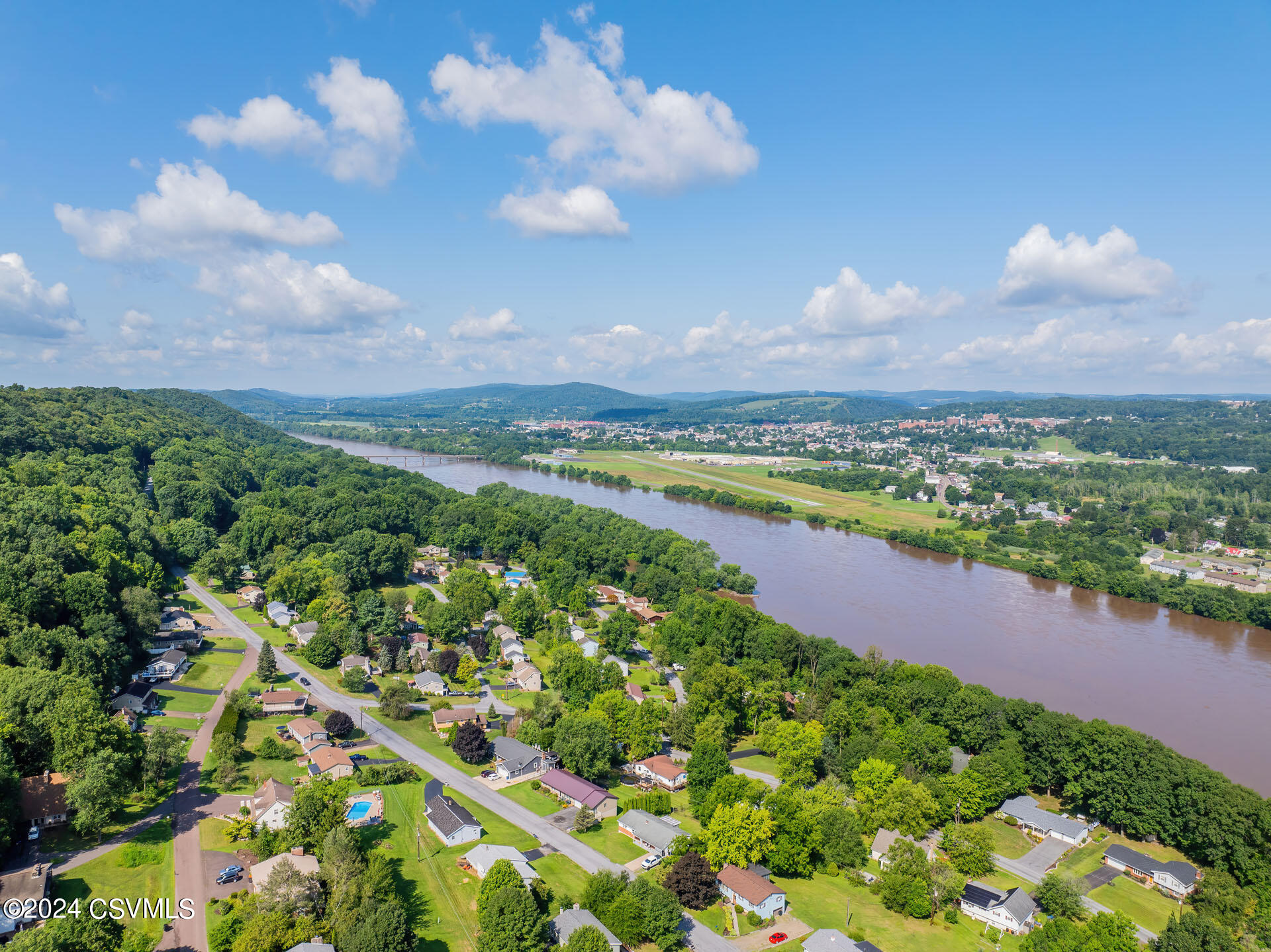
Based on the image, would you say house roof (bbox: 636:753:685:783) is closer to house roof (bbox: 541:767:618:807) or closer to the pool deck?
house roof (bbox: 541:767:618:807)

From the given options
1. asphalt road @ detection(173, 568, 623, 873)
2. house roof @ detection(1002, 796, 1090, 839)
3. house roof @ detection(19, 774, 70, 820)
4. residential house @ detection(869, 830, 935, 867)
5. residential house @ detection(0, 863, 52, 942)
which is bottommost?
house roof @ detection(1002, 796, 1090, 839)

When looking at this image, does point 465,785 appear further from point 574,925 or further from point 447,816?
point 574,925

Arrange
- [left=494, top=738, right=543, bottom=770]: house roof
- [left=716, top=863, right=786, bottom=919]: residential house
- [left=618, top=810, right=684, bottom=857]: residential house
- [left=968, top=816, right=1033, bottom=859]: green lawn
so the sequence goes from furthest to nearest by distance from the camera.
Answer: [left=494, top=738, right=543, bottom=770]: house roof < [left=968, top=816, right=1033, bottom=859]: green lawn < [left=618, top=810, right=684, bottom=857]: residential house < [left=716, top=863, right=786, bottom=919]: residential house

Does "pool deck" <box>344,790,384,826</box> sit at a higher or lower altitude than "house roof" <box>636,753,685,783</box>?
higher

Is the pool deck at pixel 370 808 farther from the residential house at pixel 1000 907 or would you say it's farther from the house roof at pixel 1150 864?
the house roof at pixel 1150 864

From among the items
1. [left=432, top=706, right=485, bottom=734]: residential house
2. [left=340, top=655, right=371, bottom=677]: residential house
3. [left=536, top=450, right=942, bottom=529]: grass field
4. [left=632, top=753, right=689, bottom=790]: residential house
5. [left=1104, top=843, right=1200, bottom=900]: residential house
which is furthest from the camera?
[left=536, top=450, right=942, bottom=529]: grass field

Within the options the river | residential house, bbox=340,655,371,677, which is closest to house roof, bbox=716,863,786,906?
residential house, bbox=340,655,371,677

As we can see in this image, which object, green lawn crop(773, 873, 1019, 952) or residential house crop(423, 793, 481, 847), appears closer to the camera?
green lawn crop(773, 873, 1019, 952)
